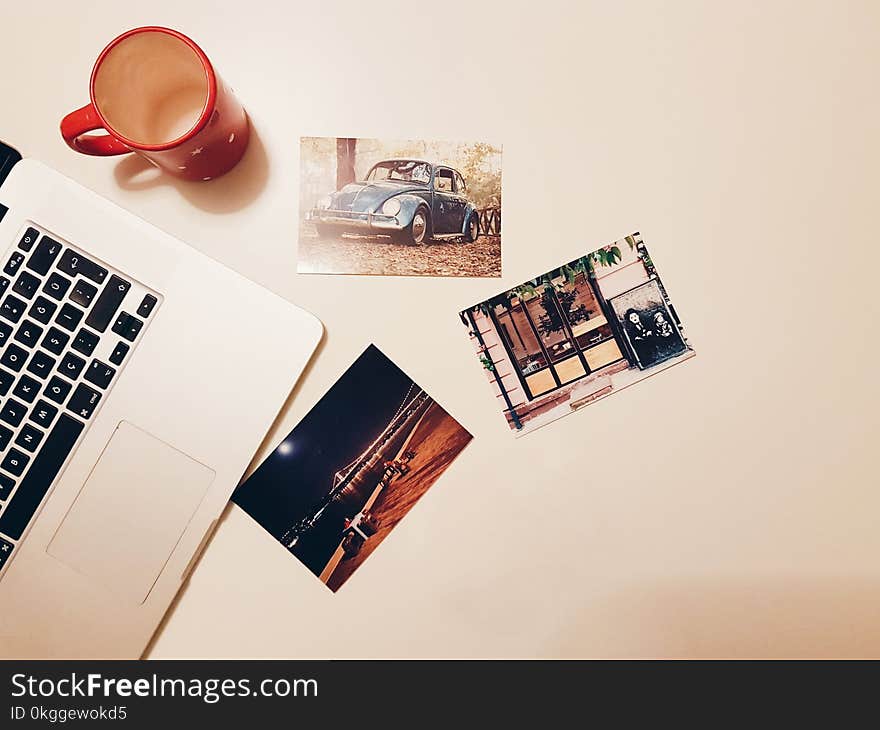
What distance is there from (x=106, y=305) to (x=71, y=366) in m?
0.06

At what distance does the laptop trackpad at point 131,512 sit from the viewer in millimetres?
540

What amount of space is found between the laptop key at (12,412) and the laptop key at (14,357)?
0.03m

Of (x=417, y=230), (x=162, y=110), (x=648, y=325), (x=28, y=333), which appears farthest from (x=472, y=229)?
(x=28, y=333)

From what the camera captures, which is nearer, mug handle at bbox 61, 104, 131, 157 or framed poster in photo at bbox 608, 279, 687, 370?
mug handle at bbox 61, 104, 131, 157

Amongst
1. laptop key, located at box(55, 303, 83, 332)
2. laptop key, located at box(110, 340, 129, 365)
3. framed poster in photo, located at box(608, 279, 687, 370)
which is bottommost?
laptop key, located at box(110, 340, 129, 365)

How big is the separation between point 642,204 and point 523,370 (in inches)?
7.5


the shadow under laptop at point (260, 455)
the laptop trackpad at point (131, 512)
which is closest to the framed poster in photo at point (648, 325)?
the shadow under laptop at point (260, 455)

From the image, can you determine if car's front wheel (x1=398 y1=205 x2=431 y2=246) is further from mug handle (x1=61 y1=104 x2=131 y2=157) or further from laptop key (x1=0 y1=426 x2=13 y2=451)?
laptop key (x1=0 y1=426 x2=13 y2=451)

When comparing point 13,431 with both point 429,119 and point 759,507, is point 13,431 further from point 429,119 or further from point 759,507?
point 759,507

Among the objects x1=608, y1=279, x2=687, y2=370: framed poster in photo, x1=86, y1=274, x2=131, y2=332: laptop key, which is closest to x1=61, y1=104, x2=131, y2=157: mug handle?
x1=86, y1=274, x2=131, y2=332: laptop key

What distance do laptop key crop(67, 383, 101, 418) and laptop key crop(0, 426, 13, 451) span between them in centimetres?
5

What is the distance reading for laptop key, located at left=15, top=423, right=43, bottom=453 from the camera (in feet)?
1.74

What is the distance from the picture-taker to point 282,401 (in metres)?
0.56
